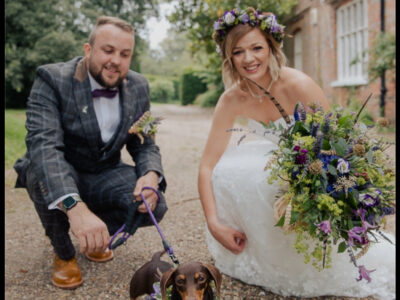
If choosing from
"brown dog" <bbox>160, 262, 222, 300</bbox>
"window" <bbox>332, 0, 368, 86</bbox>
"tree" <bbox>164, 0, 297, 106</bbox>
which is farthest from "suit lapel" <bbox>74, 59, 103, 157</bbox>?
"tree" <bbox>164, 0, 297, 106</bbox>

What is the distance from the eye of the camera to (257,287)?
2801 millimetres

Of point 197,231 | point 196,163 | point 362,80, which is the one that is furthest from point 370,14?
point 197,231

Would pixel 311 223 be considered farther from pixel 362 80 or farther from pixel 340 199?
pixel 362 80

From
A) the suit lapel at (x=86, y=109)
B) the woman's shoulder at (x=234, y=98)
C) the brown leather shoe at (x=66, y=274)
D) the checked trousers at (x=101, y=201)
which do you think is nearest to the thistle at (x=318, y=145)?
the woman's shoulder at (x=234, y=98)

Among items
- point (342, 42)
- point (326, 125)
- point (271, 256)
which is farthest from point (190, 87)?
point (326, 125)

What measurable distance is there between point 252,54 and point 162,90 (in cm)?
3387

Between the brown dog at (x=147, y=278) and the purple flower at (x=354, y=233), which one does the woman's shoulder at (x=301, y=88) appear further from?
the brown dog at (x=147, y=278)

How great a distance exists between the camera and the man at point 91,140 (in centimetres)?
284

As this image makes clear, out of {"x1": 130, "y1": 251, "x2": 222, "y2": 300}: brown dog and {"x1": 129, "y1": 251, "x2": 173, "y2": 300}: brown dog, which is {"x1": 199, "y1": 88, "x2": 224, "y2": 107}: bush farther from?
{"x1": 130, "y1": 251, "x2": 222, "y2": 300}: brown dog

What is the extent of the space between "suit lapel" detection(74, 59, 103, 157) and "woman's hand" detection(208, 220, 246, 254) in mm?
1108

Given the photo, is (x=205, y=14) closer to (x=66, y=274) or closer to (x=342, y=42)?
(x=342, y=42)

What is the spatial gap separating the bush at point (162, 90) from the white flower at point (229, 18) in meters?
32.5

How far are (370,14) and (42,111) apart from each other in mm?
9592

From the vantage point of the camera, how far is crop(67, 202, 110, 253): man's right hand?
2295mm
